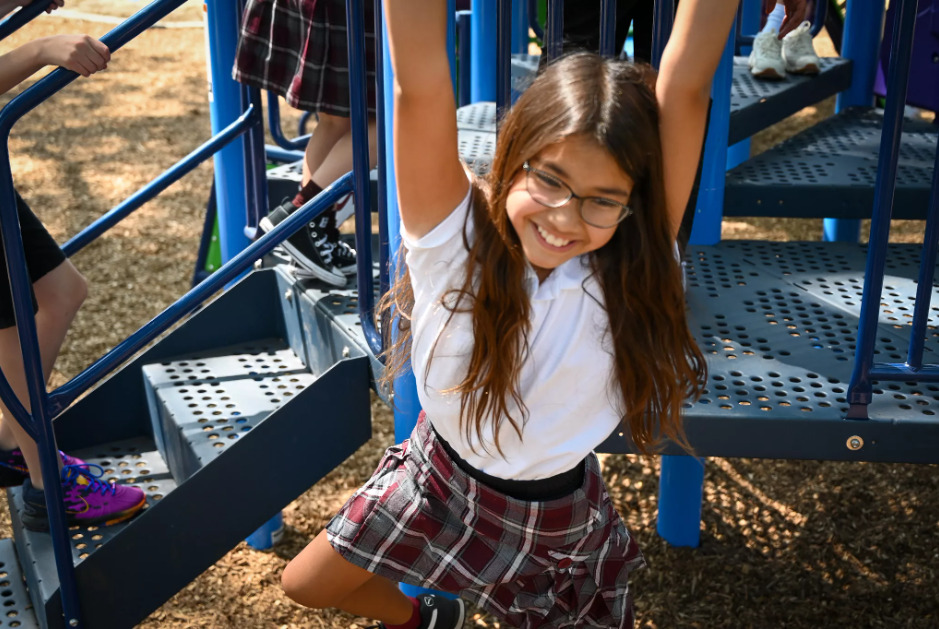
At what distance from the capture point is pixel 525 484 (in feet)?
5.82

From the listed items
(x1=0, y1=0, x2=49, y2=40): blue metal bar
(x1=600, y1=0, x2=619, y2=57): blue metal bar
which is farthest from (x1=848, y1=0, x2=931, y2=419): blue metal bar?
(x1=0, y1=0, x2=49, y2=40): blue metal bar

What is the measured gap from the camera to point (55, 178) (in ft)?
21.9

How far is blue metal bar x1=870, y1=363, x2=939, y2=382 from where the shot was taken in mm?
1841

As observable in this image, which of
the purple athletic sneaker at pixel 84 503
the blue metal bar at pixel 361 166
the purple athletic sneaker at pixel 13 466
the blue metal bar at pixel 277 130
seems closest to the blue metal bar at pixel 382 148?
the blue metal bar at pixel 361 166

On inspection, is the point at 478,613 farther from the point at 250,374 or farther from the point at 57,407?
the point at 57,407

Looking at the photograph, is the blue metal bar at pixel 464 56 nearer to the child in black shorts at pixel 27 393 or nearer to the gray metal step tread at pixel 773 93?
the gray metal step tread at pixel 773 93

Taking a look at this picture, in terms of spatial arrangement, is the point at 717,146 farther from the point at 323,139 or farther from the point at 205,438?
the point at 205,438

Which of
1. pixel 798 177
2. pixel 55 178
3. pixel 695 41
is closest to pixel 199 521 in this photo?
pixel 695 41

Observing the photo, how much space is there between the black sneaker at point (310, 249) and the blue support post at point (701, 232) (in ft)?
3.14

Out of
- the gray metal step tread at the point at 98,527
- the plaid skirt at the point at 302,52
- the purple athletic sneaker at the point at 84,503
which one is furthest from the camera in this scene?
the plaid skirt at the point at 302,52

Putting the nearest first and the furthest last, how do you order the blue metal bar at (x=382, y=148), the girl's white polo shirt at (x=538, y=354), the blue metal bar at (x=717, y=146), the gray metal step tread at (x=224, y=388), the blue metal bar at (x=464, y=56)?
the girl's white polo shirt at (x=538, y=354), the blue metal bar at (x=382, y=148), the gray metal step tread at (x=224, y=388), the blue metal bar at (x=717, y=146), the blue metal bar at (x=464, y=56)

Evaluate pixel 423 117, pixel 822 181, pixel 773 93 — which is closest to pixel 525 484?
pixel 423 117

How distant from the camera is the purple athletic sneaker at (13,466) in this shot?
2369 mm

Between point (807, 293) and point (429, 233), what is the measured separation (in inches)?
49.7
